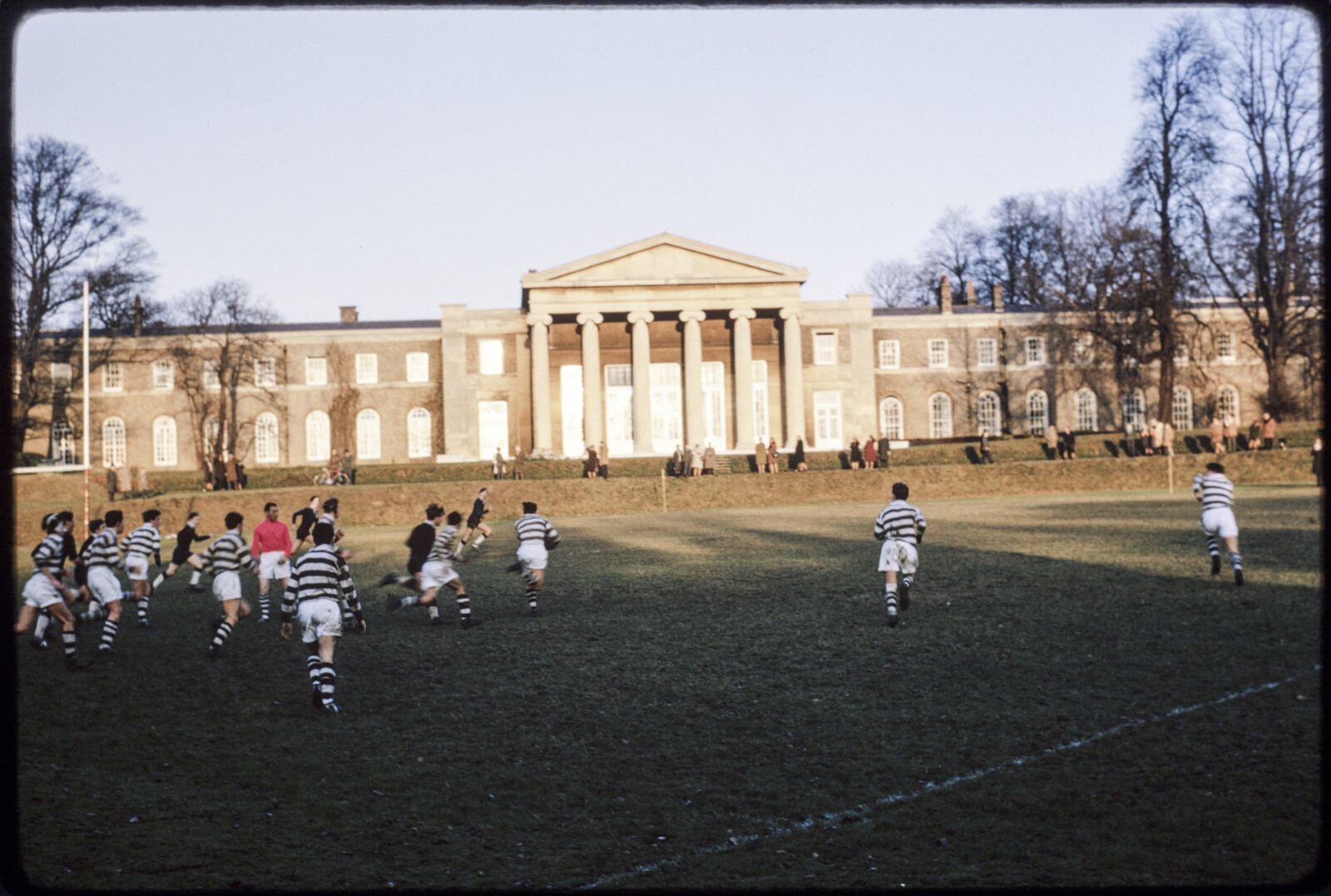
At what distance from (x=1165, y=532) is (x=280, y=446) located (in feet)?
159

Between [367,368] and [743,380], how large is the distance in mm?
21174

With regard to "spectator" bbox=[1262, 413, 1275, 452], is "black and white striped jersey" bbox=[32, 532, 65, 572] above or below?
below

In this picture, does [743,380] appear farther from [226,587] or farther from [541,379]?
[226,587]

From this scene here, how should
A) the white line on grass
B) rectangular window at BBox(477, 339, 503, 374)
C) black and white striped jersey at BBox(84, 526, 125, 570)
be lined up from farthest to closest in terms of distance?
rectangular window at BBox(477, 339, 503, 374) < black and white striped jersey at BBox(84, 526, 125, 570) < the white line on grass

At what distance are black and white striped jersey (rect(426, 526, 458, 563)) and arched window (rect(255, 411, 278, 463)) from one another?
153 ft

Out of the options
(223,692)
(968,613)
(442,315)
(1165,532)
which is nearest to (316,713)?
(223,692)

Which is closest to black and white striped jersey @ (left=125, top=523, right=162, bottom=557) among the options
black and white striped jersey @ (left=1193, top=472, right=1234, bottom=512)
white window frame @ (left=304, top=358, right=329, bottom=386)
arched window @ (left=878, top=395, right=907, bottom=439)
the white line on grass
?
the white line on grass

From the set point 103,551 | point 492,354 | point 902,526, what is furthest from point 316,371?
point 902,526

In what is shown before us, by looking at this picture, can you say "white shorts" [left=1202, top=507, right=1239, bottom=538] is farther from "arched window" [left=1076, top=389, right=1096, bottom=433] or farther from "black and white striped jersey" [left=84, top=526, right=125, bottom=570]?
"arched window" [left=1076, top=389, right=1096, bottom=433]

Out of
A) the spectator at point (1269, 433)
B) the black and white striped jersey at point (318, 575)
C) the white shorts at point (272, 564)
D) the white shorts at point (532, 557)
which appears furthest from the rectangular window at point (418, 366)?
the black and white striped jersey at point (318, 575)

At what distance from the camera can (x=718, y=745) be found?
29.2 feet

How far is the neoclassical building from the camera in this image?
54.1 metres

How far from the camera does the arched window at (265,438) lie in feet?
191

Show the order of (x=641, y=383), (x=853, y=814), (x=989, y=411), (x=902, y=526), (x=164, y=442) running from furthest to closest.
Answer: (x=989, y=411) < (x=164, y=442) < (x=641, y=383) < (x=902, y=526) < (x=853, y=814)
